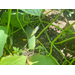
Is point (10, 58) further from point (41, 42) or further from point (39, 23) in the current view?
point (39, 23)

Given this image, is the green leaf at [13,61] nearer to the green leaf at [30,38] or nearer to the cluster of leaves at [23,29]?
the cluster of leaves at [23,29]

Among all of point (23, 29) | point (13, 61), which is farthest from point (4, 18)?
point (13, 61)

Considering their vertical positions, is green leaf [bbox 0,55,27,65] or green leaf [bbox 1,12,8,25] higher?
green leaf [bbox 1,12,8,25]

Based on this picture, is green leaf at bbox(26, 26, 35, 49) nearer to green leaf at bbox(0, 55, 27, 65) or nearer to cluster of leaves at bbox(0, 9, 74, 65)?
→ cluster of leaves at bbox(0, 9, 74, 65)

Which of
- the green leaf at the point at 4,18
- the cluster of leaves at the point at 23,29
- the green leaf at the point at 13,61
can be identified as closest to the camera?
the green leaf at the point at 13,61

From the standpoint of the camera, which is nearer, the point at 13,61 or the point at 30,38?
the point at 13,61

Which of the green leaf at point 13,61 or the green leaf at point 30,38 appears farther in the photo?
the green leaf at point 30,38

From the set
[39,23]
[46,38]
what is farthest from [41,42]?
[39,23]

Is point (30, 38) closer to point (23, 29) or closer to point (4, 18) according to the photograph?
point (23, 29)

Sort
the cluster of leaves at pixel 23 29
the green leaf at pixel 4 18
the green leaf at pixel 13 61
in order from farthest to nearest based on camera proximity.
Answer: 1. the green leaf at pixel 4 18
2. the cluster of leaves at pixel 23 29
3. the green leaf at pixel 13 61

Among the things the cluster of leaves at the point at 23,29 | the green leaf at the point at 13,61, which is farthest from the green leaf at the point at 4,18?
the green leaf at the point at 13,61

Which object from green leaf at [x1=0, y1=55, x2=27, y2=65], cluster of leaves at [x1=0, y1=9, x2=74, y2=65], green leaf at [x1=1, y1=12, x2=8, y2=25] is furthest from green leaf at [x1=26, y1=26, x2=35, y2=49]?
green leaf at [x1=0, y1=55, x2=27, y2=65]
